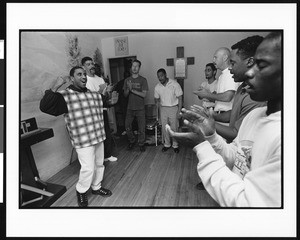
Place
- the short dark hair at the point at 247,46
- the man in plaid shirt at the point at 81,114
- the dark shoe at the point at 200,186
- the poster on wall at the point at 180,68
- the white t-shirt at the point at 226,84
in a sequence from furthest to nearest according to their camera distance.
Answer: the poster on wall at the point at 180,68, the dark shoe at the point at 200,186, the white t-shirt at the point at 226,84, the man in plaid shirt at the point at 81,114, the short dark hair at the point at 247,46

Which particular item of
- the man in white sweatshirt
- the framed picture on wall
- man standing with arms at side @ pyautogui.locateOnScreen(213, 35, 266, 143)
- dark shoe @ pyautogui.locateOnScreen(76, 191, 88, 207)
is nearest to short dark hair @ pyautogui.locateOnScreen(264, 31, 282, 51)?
the man in white sweatshirt

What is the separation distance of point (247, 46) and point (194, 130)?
0.68 meters

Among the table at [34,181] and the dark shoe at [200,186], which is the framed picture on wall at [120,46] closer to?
the table at [34,181]

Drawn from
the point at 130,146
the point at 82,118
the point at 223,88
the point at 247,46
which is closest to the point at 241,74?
the point at 247,46

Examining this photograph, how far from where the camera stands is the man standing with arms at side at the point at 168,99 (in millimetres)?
2791

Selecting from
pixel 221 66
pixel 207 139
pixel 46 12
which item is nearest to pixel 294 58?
pixel 207 139

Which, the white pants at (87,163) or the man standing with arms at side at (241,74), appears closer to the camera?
the man standing with arms at side at (241,74)

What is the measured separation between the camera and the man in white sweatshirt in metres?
0.76

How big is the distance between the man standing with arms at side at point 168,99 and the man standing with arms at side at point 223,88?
110 centimetres

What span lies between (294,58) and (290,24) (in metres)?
0.18

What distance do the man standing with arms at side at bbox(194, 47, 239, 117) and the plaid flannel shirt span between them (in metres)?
0.90

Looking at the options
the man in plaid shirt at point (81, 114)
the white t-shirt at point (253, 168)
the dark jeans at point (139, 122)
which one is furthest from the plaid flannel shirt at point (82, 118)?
the dark jeans at point (139, 122)

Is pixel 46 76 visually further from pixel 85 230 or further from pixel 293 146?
A: pixel 293 146

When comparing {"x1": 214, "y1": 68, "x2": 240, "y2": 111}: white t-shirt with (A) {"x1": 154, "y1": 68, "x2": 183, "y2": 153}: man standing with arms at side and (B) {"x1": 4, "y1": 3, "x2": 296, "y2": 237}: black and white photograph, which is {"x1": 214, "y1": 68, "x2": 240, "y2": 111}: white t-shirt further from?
(A) {"x1": 154, "y1": 68, "x2": 183, "y2": 153}: man standing with arms at side
